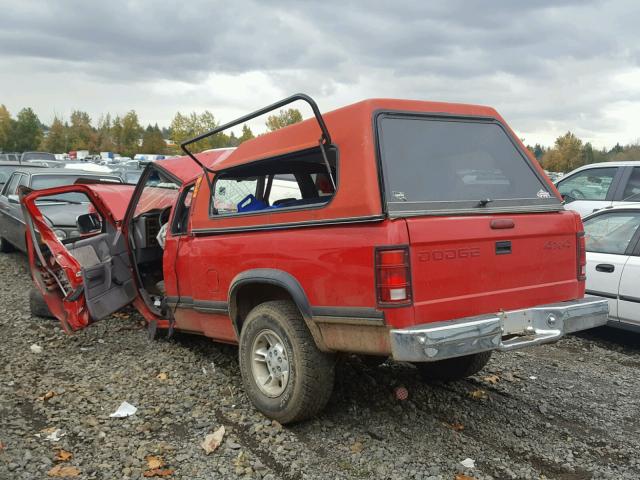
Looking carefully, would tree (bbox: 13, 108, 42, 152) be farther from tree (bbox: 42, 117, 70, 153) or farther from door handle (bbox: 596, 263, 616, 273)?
door handle (bbox: 596, 263, 616, 273)

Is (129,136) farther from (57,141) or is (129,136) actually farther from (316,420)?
(316,420)

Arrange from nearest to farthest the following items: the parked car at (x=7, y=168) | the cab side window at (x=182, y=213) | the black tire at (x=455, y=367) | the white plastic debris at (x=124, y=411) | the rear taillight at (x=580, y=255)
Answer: the rear taillight at (x=580, y=255), the white plastic debris at (x=124, y=411), the black tire at (x=455, y=367), the cab side window at (x=182, y=213), the parked car at (x=7, y=168)

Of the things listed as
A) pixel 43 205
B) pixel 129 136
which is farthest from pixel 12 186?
pixel 129 136

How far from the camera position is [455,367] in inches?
179

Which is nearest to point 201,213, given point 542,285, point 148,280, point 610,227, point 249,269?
point 249,269

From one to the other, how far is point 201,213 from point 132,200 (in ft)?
4.40

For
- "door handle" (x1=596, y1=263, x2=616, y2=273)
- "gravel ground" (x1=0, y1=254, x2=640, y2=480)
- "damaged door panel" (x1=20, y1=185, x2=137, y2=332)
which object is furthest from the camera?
"door handle" (x1=596, y1=263, x2=616, y2=273)

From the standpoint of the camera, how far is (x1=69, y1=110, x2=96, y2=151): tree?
255ft

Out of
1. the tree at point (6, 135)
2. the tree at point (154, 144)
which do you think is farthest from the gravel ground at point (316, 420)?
the tree at point (6, 135)

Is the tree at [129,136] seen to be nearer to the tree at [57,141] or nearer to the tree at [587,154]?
the tree at [57,141]

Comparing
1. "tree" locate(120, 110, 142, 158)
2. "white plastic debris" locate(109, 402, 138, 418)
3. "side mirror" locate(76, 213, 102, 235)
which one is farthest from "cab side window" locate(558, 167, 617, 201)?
"tree" locate(120, 110, 142, 158)

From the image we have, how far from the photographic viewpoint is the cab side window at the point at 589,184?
332 inches

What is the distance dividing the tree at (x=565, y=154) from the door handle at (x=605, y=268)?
53.1 metres

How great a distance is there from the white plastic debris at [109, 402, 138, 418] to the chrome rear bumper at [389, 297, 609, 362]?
2.06 meters
